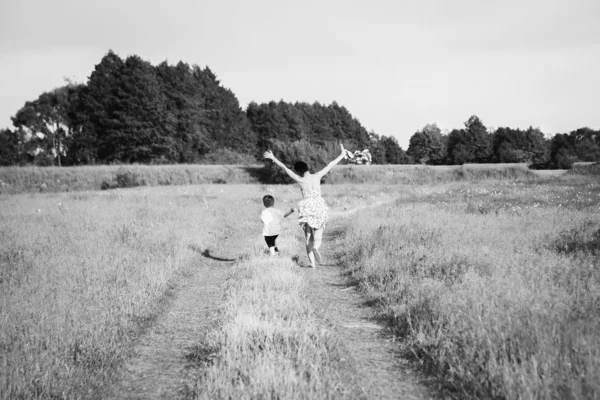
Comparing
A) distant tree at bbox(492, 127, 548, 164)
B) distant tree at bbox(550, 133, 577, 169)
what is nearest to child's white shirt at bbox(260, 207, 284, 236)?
distant tree at bbox(550, 133, 577, 169)

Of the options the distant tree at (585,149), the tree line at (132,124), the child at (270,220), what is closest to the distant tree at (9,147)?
the tree line at (132,124)

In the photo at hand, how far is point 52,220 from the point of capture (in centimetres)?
1565

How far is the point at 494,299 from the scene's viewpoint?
5844mm

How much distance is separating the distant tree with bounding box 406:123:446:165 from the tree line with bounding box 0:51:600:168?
9959mm

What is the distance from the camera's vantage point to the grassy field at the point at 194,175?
3638cm

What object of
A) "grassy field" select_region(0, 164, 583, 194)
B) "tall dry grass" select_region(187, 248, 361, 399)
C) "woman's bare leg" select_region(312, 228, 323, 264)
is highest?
"grassy field" select_region(0, 164, 583, 194)

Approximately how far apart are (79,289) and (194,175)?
3850cm

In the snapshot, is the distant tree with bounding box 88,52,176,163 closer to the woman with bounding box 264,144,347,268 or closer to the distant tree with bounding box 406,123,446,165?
the woman with bounding box 264,144,347,268

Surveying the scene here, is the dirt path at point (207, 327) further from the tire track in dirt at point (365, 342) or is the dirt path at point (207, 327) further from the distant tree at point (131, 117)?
the distant tree at point (131, 117)

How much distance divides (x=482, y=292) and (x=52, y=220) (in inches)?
638

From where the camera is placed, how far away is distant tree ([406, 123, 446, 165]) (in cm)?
10099

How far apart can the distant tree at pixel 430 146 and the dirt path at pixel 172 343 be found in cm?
9857

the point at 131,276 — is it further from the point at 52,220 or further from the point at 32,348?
the point at 52,220

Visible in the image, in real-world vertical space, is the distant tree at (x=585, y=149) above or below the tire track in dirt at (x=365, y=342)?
above
